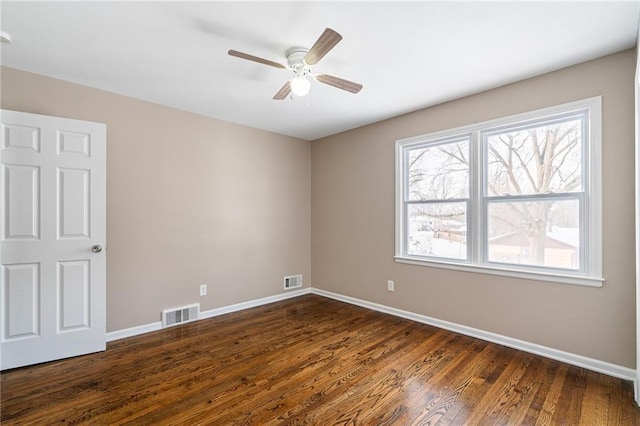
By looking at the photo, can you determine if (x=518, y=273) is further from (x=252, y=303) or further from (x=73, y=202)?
(x=73, y=202)

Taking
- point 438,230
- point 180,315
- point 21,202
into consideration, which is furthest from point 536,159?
point 21,202

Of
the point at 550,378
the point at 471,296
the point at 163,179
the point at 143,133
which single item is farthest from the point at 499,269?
the point at 143,133

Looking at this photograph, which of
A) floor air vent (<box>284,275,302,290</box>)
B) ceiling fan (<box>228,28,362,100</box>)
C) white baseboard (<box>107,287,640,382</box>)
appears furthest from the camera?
floor air vent (<box>284,275,302,290</box>)

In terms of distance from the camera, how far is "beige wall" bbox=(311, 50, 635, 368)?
7.57 feet

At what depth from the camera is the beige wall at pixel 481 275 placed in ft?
7.57

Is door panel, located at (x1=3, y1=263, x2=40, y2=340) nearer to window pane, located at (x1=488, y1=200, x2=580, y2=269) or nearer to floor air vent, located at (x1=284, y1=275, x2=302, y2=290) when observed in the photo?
floor air vent, located at (x1=284, y1=275, x2=302, y2=290)

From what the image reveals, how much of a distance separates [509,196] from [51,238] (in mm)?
4300

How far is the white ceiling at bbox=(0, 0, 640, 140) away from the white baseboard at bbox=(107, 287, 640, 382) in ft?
8.21

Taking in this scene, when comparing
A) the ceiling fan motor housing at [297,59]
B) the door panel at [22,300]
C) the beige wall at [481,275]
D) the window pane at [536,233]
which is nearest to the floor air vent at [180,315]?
the door panel at [22,300]

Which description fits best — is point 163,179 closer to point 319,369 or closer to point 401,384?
point 319,369

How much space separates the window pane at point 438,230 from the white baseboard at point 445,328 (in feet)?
2.56

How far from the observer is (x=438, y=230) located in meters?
3.53

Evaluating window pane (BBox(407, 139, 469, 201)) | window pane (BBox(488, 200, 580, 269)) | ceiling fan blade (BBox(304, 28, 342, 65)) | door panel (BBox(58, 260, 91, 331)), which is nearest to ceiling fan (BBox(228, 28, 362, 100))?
ceiling fan blade (BBox(304, 28, 342, 65))

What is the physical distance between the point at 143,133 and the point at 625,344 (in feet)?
15.9
